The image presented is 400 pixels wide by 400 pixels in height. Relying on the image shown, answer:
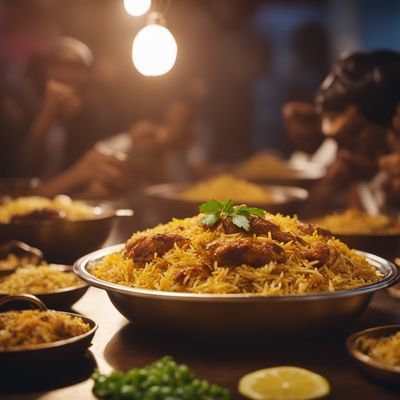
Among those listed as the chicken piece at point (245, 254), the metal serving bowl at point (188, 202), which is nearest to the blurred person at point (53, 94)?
the metal serving bowl at point (188, 202)

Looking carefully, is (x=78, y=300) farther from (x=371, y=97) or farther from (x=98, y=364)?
(x=371, y=97)

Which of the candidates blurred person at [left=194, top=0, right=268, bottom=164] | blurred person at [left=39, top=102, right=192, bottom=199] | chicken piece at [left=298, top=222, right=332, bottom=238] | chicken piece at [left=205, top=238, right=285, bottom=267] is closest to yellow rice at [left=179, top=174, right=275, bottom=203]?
blurred person at [left=39, top=102, right=192, bottom=199]

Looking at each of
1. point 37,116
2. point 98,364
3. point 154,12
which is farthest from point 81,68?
point 98,364

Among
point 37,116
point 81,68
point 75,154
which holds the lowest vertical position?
point 75,154

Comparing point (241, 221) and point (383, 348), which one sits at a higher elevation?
point (241, 221)

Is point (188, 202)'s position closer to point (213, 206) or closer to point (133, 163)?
point (133, 163)

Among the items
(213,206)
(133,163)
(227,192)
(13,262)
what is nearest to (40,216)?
(13,262)
